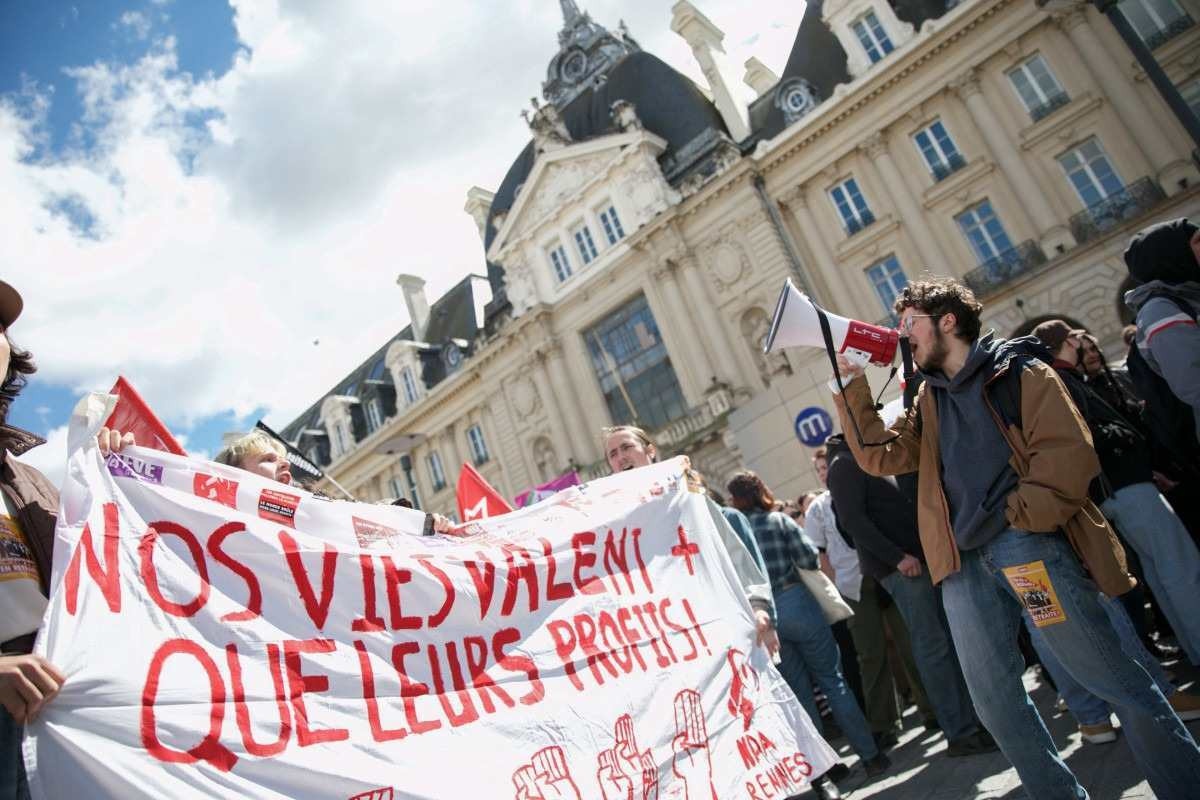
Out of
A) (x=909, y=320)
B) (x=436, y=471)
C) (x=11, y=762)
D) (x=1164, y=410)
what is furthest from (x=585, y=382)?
(x=11, y=762)

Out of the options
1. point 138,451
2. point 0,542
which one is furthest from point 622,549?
point 0,542

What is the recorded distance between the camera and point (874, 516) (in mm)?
4629

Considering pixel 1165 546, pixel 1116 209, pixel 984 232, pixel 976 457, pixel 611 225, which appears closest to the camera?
pixel 976 457

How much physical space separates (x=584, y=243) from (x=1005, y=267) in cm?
1335

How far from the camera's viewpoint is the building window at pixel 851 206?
20.7 m

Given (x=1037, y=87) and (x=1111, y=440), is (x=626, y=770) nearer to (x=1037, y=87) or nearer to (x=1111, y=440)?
(x=1111, y=440)

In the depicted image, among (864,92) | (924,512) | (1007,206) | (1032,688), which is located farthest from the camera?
(864,92)

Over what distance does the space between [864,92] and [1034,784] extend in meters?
21.1

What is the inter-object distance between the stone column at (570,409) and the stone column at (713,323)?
511cm

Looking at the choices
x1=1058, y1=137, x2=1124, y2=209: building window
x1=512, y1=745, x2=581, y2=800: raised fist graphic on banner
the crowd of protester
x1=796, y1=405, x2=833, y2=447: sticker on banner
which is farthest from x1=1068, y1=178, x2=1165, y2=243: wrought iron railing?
x1=512, y1=745, x2=581, y2=800: raised fist graphic on banner

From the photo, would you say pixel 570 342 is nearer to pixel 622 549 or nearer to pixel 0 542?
pixel 622 549

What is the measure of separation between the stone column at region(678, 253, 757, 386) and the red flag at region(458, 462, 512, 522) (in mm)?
15731

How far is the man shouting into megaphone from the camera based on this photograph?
2.45 metres

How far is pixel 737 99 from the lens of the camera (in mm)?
25031
